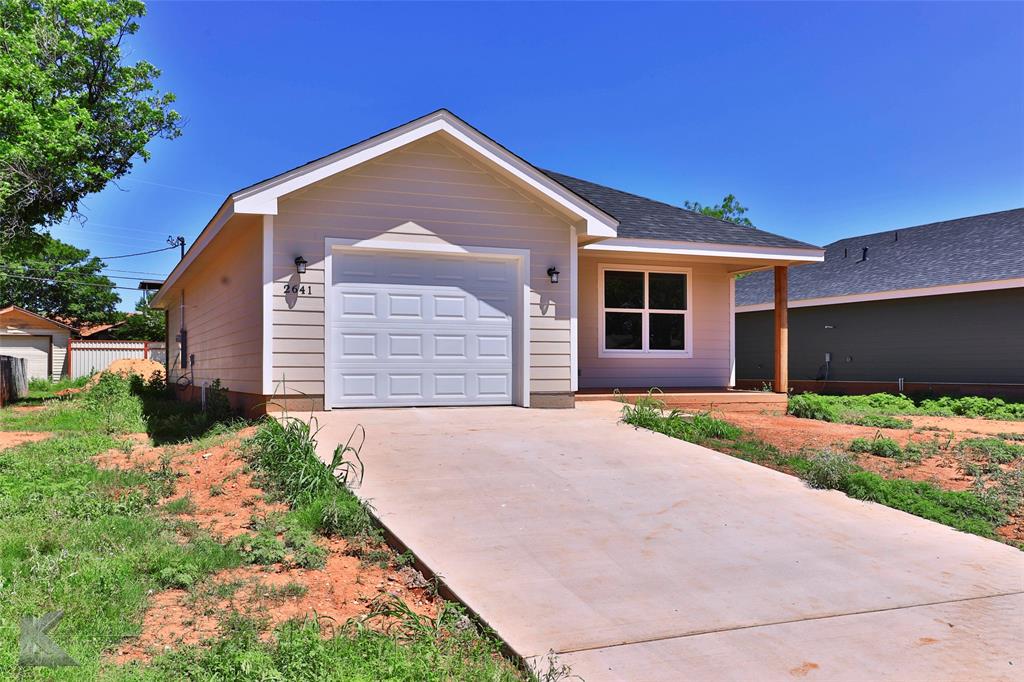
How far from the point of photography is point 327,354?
936cm

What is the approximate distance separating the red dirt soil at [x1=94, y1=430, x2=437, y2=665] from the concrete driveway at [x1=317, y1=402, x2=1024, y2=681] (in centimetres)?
30

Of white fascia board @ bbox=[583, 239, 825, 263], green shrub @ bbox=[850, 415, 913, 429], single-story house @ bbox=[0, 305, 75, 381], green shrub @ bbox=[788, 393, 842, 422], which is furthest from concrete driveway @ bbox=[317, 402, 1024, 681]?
single-story house @ bbox=[0, 305, 75, 381]

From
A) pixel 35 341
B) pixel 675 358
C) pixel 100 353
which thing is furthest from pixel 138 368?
pixel 675 358

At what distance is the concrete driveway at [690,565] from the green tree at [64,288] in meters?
43.2

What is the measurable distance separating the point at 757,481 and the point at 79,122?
20791 mm

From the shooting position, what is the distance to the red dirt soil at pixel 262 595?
3.51 metres

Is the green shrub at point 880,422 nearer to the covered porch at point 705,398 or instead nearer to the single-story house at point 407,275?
the covered porch at point 705,398

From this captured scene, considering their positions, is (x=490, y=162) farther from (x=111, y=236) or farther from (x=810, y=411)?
(x=111, y=236)

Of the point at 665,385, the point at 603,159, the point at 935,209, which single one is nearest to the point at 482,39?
the point at 665,385

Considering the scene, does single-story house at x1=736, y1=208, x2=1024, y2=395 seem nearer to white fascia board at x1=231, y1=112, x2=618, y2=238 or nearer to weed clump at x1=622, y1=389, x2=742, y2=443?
weed clump at x1=622, y1=389, x2=742, y2=443

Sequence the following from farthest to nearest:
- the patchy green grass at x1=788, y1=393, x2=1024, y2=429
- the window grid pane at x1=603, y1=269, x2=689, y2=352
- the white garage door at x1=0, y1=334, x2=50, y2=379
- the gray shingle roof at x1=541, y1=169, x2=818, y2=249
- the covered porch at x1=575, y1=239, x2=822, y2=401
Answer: the white garage door at x1=0, y1=334, x2=50, y2=379 → the window grid pane at x1=603, y1=269, x2=689, y2=352 → the covered porch at x1=575, y1=239, x2=822, y2=401 → the gray shingle roof at x1=541, y1=169, x2=818, y2=249 → the patchy green grass at x1=788, y1=393, x2=1024, y2=429

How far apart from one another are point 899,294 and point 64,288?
44.5m

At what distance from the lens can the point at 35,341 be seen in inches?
1266

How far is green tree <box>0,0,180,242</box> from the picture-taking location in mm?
18031
